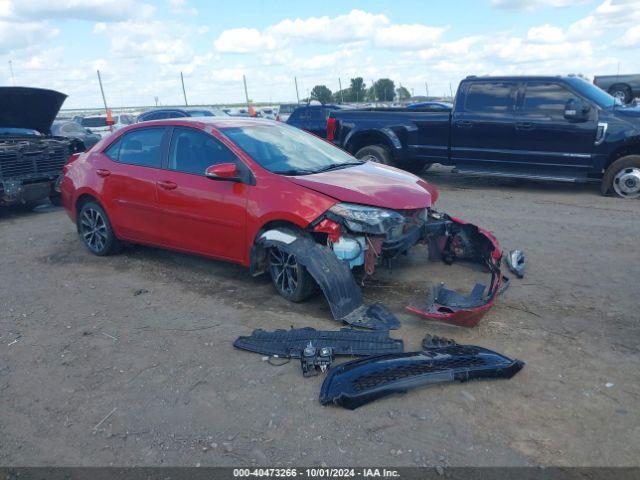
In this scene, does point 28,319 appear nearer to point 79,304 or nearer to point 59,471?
point 79,304

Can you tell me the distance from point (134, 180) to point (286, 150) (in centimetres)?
165

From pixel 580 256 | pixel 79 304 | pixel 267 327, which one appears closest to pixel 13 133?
pixel 79 304

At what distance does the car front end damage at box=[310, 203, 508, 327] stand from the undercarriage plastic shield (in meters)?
0.47

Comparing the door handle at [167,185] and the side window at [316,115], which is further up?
the side window at [316,115]

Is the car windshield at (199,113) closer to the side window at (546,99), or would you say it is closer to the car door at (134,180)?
the side window at (546,99)

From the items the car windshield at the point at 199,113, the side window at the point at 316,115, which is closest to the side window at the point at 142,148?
the side window at the point at 316,115

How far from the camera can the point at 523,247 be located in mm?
6289

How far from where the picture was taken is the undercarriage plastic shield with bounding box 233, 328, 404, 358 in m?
3.86

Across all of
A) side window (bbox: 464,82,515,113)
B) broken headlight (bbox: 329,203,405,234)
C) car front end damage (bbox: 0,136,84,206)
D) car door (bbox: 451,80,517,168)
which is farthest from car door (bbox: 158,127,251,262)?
side window (bbox: 464,82,515,113)

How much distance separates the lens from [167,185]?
18.1 ft

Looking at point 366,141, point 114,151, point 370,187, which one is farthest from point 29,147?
point 370,187

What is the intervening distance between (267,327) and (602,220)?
5.24 meters

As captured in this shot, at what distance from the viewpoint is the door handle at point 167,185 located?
5.46 metres

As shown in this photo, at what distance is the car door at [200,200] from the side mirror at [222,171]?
14cm
